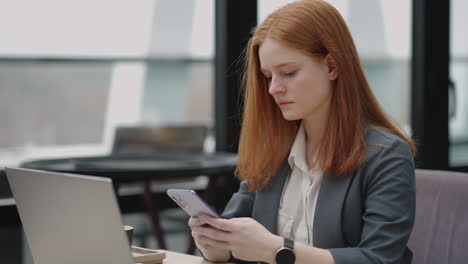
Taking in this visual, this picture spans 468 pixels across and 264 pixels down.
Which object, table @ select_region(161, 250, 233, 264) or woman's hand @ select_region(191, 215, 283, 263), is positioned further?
table @ select_region(161, 250, 233, 264)

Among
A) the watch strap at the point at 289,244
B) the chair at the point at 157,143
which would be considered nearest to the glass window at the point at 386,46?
the chair at the point at 157,143

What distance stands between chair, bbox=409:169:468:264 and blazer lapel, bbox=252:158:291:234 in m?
0.39

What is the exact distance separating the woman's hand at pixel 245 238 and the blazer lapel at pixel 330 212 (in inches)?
8.0

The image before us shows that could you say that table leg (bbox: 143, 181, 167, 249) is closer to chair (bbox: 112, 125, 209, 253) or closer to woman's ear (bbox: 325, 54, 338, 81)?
chair (bbox: 112, 125, 209, 253)

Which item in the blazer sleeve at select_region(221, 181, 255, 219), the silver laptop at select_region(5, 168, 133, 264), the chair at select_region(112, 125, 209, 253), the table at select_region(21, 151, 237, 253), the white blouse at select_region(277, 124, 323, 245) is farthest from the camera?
the chair at select_region(112, 125, 209, 253)

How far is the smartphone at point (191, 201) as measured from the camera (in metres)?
1.35

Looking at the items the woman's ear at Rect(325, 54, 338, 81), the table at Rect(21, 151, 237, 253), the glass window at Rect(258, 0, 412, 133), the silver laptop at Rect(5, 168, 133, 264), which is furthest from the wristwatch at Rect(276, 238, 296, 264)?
the glass window at Rect(258, 0, 412, 133)

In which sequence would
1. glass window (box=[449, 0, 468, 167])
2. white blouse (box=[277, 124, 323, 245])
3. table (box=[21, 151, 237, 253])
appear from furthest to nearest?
1. glass window (box=[449, 0, 468, 167])
2. table (box=[21, 151, 237, 253])
3. white blouse (box=[277, 124, 323, 245])

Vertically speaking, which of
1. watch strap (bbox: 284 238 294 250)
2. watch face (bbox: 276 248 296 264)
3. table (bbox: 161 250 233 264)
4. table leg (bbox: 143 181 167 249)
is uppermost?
watch strap (bbox: 284 238 294 250)

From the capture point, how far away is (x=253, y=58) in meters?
1.82

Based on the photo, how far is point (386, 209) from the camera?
155cm

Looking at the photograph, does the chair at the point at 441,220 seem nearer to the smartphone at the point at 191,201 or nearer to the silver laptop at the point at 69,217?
the smartphone at the point at 191,201

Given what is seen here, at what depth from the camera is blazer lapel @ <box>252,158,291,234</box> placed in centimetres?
179

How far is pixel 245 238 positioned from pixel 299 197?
1.16 feet
